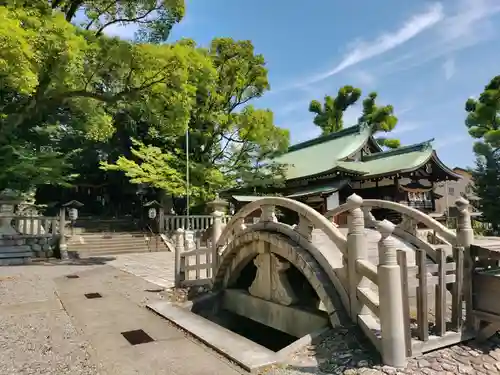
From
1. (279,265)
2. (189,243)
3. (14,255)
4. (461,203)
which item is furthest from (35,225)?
(461,203)

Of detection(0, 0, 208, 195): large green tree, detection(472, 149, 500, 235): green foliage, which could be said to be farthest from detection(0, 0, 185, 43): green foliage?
detection(472, 149, 500, 235): green foliage

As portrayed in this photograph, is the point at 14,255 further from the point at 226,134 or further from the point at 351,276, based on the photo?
the point at 351,276

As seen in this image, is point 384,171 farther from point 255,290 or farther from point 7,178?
point 7,178

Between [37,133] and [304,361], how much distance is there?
62.1ft

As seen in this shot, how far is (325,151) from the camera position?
2900cm

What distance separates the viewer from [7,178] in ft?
51.9

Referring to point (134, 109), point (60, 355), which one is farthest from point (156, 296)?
point (134, 109)

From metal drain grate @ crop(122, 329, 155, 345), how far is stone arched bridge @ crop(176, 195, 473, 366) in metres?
2.38

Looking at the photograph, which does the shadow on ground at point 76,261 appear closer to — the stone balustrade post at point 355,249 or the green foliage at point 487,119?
the stone balustrade post at point 355,249

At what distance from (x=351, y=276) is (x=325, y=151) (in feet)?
80.4

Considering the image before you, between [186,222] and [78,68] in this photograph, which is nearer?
[78,68]

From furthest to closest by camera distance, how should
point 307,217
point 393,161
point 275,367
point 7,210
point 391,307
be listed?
1. point 393,161
2. point 7,210
3. point 307,217
4. point 275,367
5. point 391,307

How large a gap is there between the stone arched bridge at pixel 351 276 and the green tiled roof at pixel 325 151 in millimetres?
16730

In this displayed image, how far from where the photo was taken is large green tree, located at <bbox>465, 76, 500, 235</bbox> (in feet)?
88.1
